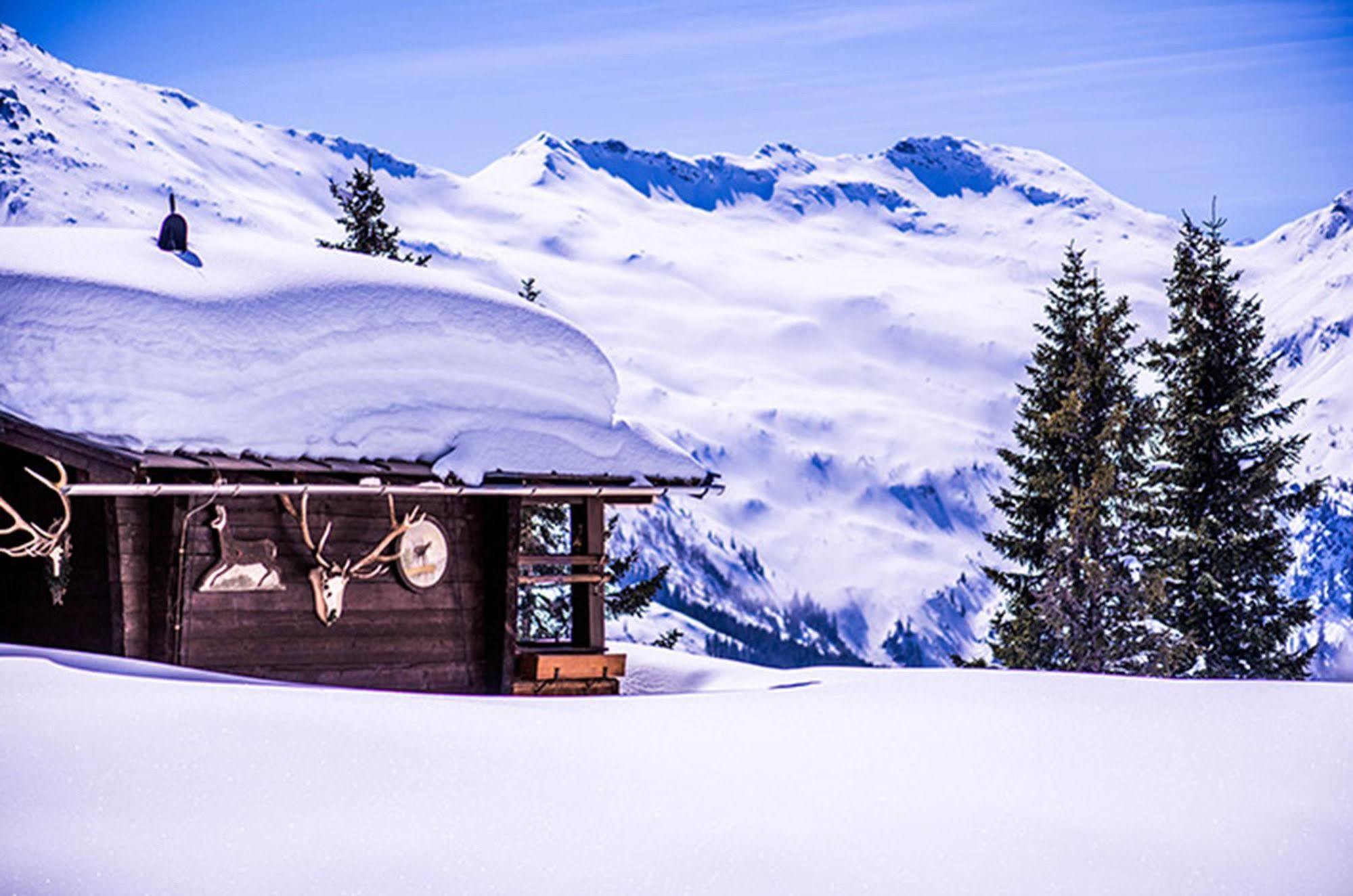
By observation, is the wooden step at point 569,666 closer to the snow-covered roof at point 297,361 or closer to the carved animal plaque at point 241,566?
the snow-covered roof at point 297,361

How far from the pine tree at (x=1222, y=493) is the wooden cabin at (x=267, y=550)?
1617 centimetres

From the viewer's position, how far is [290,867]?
7176 millimetres

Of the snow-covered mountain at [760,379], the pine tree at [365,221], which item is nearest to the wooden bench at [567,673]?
the pine tree at [365,221]

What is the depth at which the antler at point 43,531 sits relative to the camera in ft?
42.3

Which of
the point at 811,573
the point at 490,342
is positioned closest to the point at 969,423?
the point at 811,573

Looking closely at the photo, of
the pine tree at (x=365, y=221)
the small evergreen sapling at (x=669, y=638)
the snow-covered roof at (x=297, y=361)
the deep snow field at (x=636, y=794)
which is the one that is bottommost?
the deep snow field at (x=636, y=794)

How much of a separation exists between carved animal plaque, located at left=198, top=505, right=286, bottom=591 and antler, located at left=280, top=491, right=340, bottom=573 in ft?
0.95

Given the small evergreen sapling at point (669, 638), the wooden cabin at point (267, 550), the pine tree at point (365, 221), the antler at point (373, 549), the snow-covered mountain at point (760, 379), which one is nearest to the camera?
the wooden cabin at point (267, 550)

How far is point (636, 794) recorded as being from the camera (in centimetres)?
844

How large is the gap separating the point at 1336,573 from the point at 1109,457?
13016 cm

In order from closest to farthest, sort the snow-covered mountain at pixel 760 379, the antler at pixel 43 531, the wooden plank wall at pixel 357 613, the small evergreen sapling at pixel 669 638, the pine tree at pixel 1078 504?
the antler at pixel 43 531 → the wooden plank wall at pixel 357 613 → the pine tree at pixel 1078 504 → the small evergreen sapling at pixel 669 638 → the snow-covered mountain at pixel 760 379

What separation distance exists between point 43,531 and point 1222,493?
22849 mm

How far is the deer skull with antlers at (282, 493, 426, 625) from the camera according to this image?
46.5 feet

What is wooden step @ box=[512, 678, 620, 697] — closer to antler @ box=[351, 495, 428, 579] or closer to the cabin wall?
antler @ box=[351, 495, 428, 579]
